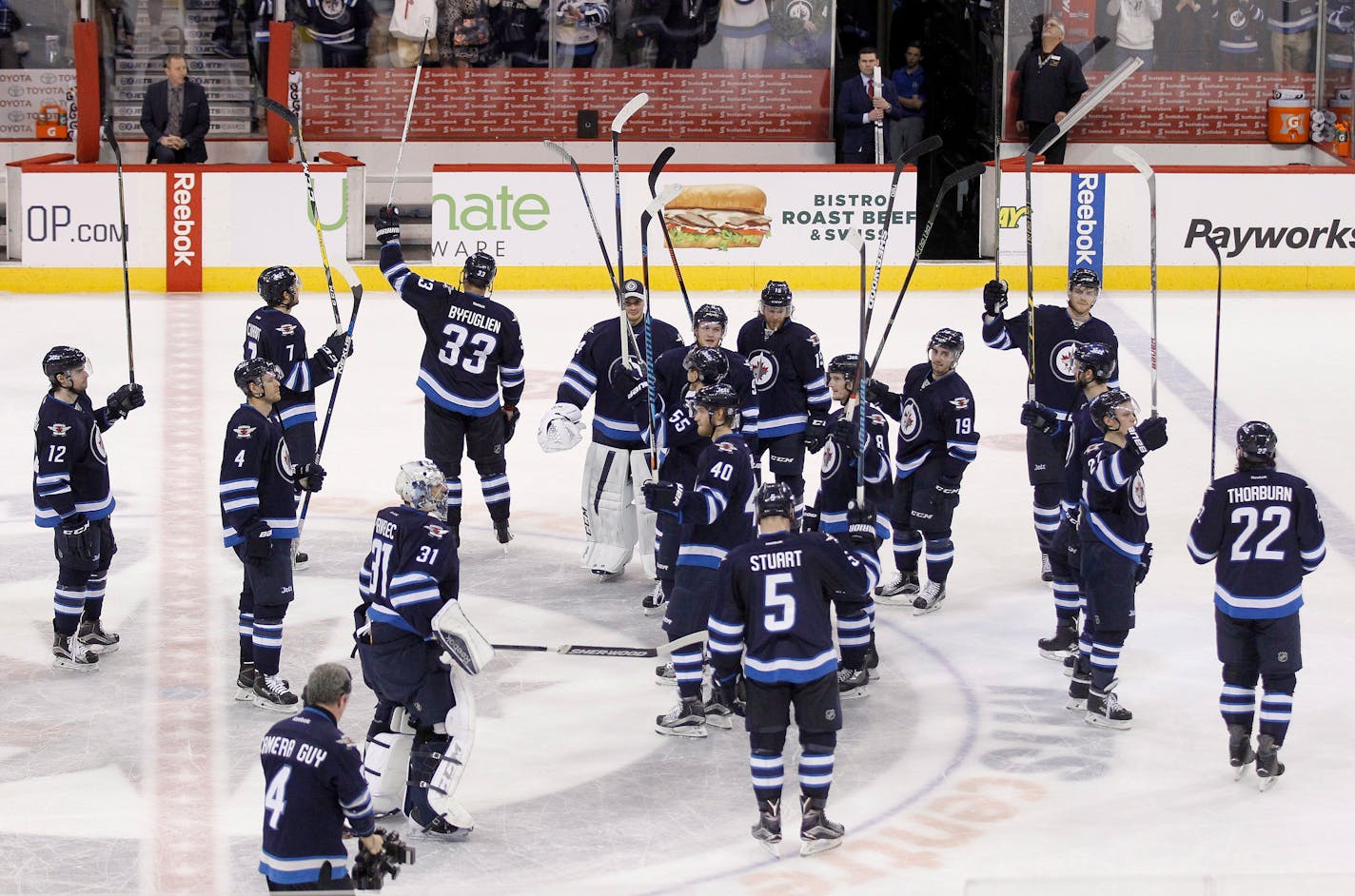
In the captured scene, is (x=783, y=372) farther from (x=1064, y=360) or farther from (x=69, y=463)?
(x=69, y=463)

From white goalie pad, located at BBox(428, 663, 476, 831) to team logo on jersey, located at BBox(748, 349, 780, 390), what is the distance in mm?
2851

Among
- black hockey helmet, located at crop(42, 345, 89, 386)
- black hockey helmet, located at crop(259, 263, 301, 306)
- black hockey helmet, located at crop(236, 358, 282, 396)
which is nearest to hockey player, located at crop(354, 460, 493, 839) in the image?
black hockey helmet, located at crop(236, 358, 282, 396)

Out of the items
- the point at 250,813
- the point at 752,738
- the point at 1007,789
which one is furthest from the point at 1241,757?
the point at 250,813

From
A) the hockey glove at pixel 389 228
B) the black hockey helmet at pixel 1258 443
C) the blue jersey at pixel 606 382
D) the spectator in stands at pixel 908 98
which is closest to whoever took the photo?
the black hockey helmet at pixel 1258 443

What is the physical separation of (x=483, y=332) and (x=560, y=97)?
418 inches

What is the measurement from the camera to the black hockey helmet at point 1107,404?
7570 millimetres

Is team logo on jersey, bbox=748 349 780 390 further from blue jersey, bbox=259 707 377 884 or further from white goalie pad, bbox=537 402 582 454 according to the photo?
blue jersey, bbox=259 707 377 884

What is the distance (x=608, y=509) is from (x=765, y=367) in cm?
110

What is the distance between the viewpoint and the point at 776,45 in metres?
19.9

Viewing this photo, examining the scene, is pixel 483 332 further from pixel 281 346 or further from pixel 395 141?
pixel 395 141

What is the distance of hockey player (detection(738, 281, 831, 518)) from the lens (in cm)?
902

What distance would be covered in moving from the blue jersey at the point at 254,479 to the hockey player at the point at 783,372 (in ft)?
7.53

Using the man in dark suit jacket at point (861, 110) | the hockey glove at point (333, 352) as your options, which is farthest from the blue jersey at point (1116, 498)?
the man in dark suit jacket at point (861, 110)

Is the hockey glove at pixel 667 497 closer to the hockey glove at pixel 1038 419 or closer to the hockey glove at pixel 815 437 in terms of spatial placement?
the hockey glove at pixel 815 437
